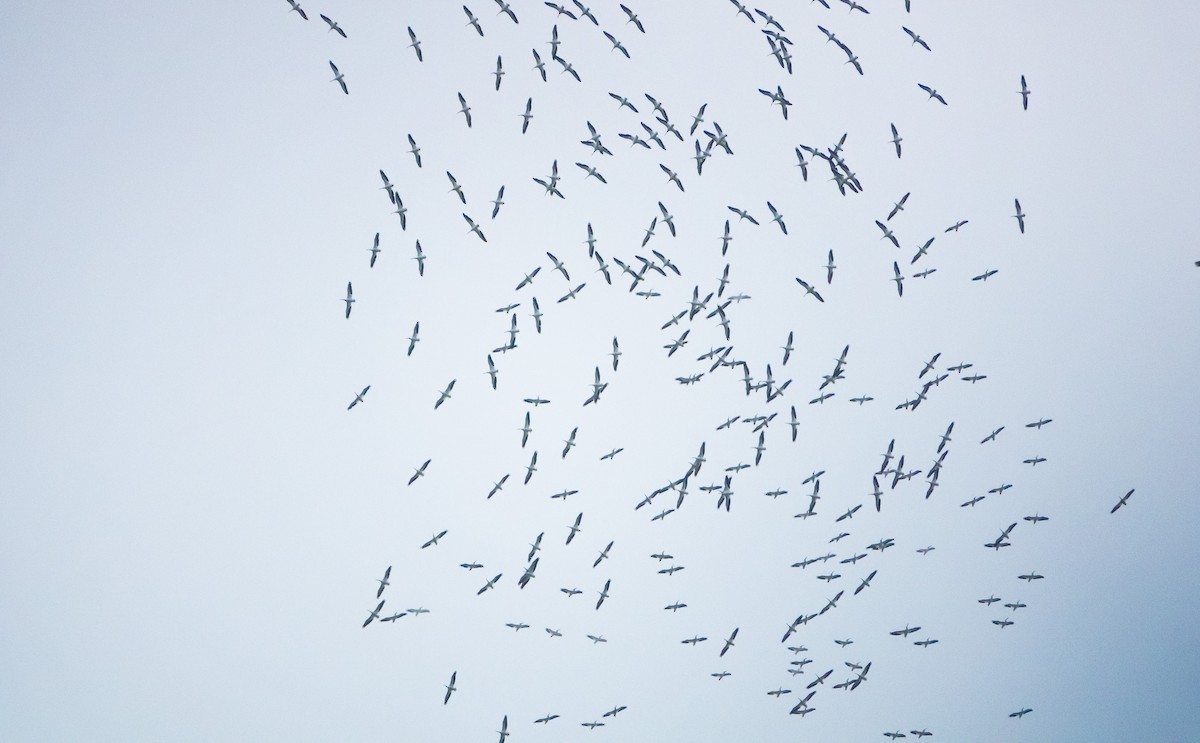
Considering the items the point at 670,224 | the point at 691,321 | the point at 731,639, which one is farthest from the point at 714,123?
the point at 731,639

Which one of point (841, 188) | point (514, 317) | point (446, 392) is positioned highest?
point (841, 188)

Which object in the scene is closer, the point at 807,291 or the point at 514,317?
the point at 514,317

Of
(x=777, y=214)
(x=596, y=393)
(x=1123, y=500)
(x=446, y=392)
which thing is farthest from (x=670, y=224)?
(x=1123, y=500)

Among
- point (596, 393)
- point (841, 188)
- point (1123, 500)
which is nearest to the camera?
point (841, 188)

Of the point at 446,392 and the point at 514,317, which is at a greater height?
the point at 514,317

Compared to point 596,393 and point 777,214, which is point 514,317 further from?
point 777,214

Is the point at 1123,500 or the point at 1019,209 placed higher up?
the point at 1019,209

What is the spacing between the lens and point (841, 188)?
139 feet

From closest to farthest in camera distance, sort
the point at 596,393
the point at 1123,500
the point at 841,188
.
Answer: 1. the point at 841,188
2. the point at 596,393
3. the point at 1123,500

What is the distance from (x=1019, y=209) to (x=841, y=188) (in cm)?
847

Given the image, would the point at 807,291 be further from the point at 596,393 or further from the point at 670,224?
the point at 596,393

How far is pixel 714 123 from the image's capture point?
1704 inches

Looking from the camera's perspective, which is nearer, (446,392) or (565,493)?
(446,392)

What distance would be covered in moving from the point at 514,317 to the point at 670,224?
695cm
